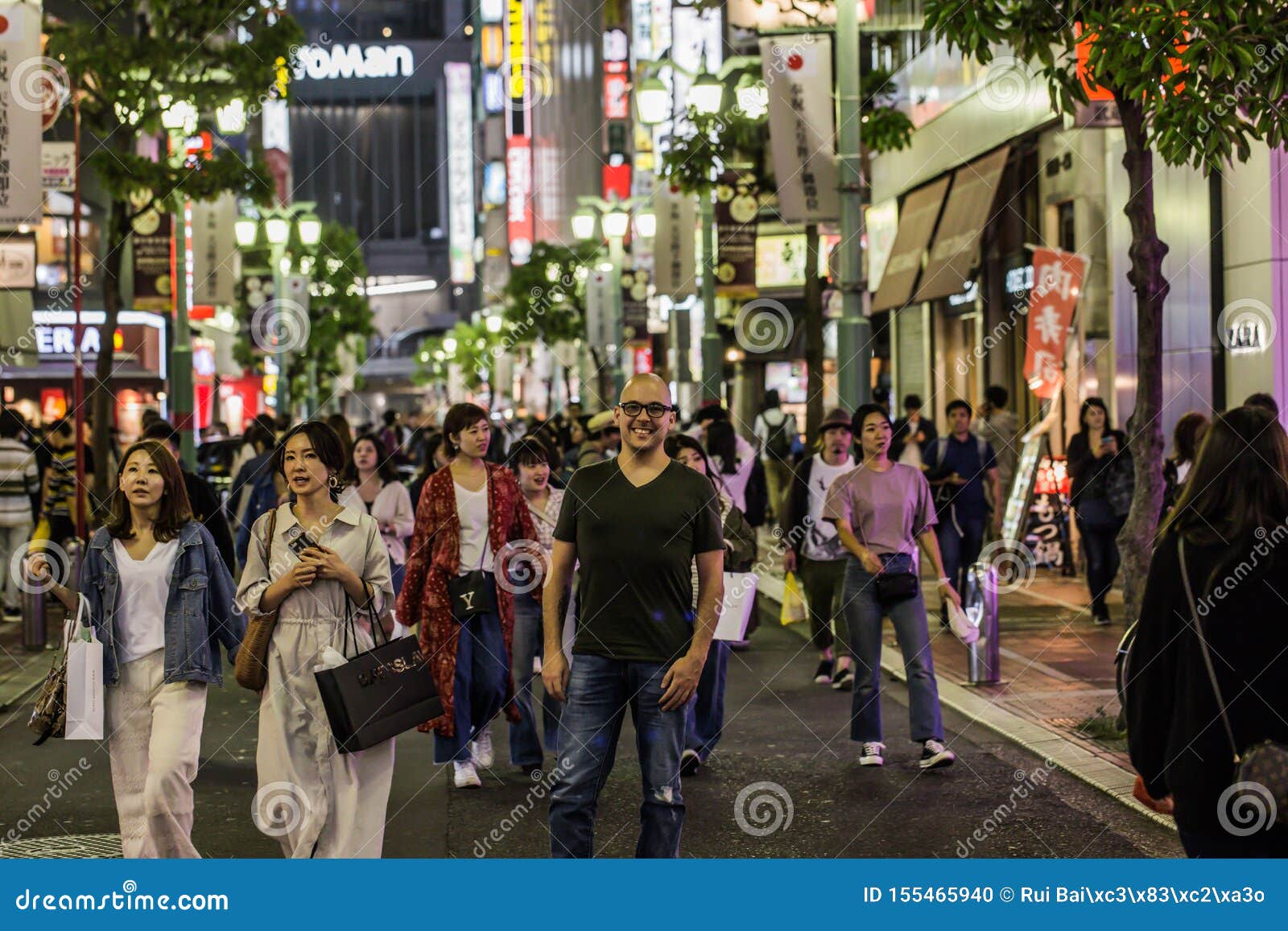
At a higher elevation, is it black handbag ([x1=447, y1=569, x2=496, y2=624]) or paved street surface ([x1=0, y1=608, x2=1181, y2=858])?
black handbag ([x1=447, y1=569, x2=496, y2=624])

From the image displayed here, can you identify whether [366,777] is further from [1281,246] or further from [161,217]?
[161,217]

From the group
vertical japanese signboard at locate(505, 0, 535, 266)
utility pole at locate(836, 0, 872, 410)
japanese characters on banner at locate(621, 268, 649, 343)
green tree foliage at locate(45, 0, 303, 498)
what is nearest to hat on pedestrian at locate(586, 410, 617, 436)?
utility pole at locate(836, 0, 872, 410)

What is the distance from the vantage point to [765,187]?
2716 cm

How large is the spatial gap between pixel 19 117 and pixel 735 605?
26.6 feet

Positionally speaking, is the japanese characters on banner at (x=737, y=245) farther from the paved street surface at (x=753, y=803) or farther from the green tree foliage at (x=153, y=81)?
the paved street surface at (x=753, y=803)

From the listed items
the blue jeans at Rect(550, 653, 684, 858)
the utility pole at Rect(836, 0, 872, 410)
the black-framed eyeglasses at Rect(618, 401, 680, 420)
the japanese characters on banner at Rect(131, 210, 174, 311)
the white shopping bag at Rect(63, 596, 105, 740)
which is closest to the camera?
the blue jeans at Rect(550, 653, 684, 858)

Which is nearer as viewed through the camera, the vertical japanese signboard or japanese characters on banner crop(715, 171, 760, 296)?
japanese characters on banner crop(715, 171, 760, 296)

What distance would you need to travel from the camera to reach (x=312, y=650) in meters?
6.31

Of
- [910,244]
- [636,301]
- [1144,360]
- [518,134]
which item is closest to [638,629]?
[1144,360]

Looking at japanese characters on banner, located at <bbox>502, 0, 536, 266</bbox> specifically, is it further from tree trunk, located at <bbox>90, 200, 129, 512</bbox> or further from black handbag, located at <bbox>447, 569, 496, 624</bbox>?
black handbag, located at <bbox>447, 569, 496, 624</bbox>

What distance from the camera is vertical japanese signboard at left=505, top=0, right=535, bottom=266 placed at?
118688 mm

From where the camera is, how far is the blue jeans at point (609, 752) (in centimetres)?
592
